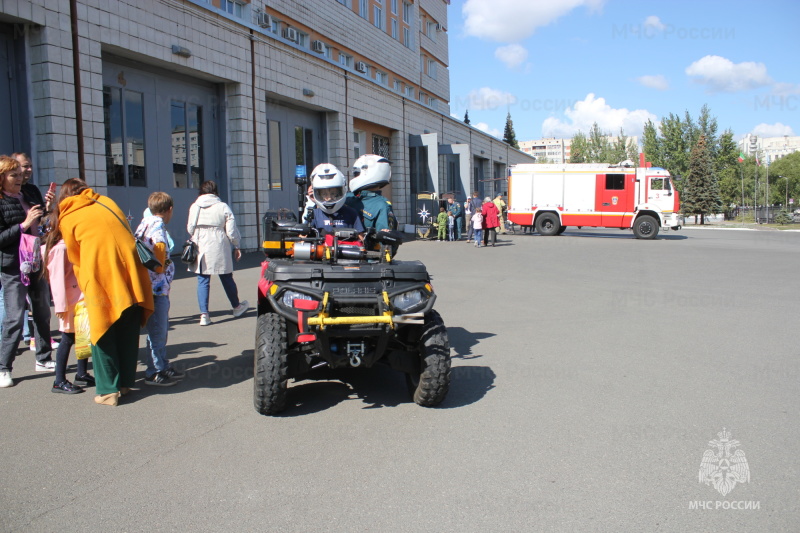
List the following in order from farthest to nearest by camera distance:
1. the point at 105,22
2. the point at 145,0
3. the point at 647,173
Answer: the point at 647,173 → the point at 145,0 → the point at 105,22

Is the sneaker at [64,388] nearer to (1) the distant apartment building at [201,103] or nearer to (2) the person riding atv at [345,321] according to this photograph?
(2) the person riding atv at [345,321]

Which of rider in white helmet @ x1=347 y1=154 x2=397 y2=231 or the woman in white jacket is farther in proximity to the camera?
the woman in white jacket

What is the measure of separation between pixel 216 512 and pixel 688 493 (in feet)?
8.15

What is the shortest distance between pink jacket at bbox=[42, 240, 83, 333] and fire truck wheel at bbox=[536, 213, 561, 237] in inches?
929

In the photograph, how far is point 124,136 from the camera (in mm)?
14078

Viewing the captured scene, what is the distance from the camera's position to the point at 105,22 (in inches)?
500

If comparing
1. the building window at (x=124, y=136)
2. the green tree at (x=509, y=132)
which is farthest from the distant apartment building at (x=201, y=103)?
the green tree at (x=509, y=132)

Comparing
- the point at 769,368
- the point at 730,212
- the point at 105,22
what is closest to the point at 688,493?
the point at 769,368

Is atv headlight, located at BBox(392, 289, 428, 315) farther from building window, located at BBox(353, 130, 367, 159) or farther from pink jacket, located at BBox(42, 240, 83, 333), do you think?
building window, located at BBox(353, 130, 367, 159)

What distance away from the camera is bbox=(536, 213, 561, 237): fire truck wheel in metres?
26.8

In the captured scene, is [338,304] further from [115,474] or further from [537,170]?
[537,170]

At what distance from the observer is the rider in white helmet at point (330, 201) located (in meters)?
5.46

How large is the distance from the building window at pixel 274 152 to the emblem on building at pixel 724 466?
56.1 feet

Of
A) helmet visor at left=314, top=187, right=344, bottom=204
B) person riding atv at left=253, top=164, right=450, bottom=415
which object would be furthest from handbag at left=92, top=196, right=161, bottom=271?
helmet visor at left=314, top=187, right=344, bottom=204
